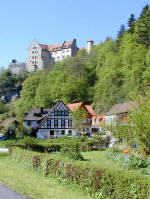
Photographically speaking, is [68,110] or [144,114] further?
[68,110]

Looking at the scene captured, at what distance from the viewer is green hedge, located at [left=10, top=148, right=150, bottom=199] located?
371 inches

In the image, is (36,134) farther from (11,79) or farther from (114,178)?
(11,79)

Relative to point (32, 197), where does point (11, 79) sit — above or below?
above

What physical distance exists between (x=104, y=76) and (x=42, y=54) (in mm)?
67845

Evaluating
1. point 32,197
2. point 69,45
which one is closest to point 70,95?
point 69,45

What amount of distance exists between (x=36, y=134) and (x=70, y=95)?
1052 inches

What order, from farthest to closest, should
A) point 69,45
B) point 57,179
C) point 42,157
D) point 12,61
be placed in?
point 12,61 < point 69,45 < point 42,157 < point 57,179

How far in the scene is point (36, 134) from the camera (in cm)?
6209

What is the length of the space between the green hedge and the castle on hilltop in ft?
→ 409

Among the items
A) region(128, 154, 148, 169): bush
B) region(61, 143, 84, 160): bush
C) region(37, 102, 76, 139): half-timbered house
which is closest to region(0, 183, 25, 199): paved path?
region(128, 154, 148, 169): bush

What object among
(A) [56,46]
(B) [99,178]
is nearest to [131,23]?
(A) [56,46]

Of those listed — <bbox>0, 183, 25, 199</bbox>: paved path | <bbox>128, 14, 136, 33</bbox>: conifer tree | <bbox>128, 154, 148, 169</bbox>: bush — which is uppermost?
<bbox>128, 14, 136, 33</bbox>: conifer tree

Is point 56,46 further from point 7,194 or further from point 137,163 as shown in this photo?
point 7,194

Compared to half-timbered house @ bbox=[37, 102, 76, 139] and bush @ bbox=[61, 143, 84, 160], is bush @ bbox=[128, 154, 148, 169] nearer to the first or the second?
bush @ bbox=[61, 143, 84, 160]
